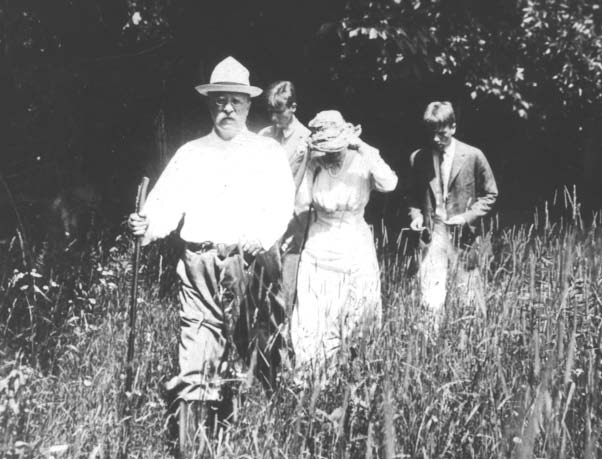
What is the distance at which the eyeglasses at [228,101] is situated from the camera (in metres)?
4.05

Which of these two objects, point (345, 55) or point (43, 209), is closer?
point (43, 209)

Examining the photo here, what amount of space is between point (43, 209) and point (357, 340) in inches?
131

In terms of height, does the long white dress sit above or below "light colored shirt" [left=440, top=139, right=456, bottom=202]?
below

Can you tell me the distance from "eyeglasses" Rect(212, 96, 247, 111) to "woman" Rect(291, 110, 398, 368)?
2.12 ft

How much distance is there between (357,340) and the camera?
326cm

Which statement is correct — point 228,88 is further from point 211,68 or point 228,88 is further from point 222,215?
point 211,68

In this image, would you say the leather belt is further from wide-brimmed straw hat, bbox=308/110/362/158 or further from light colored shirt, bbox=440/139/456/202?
light colored shirt, bbox=440/139/456/202

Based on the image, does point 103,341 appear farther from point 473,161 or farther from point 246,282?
point 473,161

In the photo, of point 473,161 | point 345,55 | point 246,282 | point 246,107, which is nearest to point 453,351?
point 246,282

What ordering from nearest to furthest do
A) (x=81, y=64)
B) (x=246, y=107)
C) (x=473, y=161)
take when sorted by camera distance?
(x=246, y=107) → (x=473, y=161) → (x=81, y=64)

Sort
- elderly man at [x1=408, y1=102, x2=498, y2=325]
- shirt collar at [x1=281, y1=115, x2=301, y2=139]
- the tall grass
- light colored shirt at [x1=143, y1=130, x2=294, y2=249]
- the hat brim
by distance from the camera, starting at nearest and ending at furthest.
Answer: the tall grass
light colored shirt at [x1=143, y1=130, x2=294, y2=249]
the hat brim
shirt collar at [x1=281, y1=115, x2=301, y2=139]
elderly man at [x1=408, y1=102, x2=498, y2=325]

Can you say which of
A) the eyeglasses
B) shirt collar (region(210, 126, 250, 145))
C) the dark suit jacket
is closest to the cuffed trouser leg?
shirt collar (region(210, 126, 250, 145))

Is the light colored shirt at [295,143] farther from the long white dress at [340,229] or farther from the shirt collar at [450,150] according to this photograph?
the shirt collar at [450,150]

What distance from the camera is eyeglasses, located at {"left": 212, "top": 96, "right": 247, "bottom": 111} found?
4.05 m
